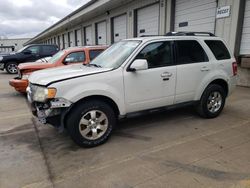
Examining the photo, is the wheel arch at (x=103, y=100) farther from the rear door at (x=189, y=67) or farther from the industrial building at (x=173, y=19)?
the industrial building at (x=173, y=19)

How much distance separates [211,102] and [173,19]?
23.8 ft

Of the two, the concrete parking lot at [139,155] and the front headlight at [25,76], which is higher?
the front headlight at [25,76]

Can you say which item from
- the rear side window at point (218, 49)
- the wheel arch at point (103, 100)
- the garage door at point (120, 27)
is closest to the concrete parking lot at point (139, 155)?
Result: the wheel arch at point (103, 100)

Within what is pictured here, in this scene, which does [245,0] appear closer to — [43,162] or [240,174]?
[240,174]

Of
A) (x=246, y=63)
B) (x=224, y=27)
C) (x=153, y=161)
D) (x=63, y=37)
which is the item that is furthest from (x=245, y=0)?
(x=63, y=37)

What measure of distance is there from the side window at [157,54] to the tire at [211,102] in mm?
1204

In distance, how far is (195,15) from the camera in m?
9.92

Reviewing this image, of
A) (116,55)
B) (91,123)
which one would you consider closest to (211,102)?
(116,55)

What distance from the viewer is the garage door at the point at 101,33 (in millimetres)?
18031

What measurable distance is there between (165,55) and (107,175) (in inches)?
98.4

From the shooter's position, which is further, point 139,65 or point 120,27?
point 120,27

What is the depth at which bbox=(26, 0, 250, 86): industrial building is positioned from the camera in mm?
8156

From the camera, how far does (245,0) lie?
786cm

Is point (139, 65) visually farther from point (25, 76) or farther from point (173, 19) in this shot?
point (173, 19)
